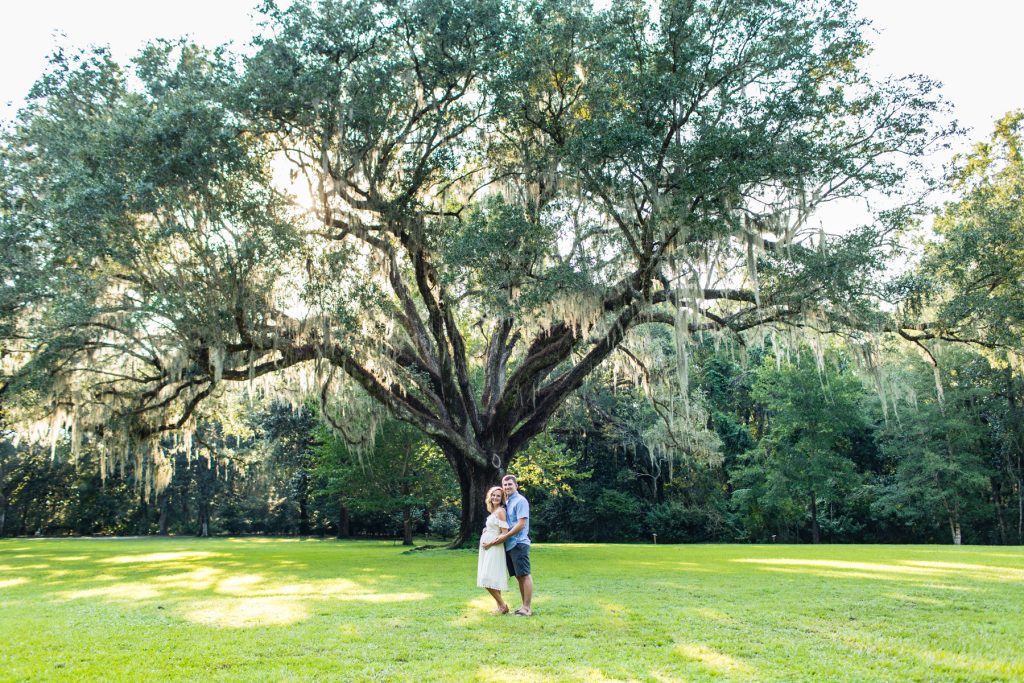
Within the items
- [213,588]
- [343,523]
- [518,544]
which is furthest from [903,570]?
[343,523]

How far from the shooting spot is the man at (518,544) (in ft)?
24.3

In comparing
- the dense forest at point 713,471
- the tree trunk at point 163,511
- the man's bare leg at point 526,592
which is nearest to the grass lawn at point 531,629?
the man's bare leg at point 526,592

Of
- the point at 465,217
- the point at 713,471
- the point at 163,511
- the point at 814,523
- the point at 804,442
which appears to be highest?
the point at 465,217

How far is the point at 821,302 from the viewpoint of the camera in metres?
14.2

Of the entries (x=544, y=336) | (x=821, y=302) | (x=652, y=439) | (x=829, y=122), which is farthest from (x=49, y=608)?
(x=652, y=439)

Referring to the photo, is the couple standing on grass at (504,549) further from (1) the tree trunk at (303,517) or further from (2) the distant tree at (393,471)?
(1) the tree trunk at (303,517)

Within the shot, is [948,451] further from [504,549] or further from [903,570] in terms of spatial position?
[504,549]

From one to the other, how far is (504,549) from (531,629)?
105cm

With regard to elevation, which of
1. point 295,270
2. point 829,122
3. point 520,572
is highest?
point 829,122

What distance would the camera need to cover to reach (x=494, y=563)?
7410 millimetres

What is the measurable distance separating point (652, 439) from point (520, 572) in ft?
62.2

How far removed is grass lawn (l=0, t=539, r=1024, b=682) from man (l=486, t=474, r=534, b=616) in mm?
281

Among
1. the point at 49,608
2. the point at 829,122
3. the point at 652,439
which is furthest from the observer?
the point at 652,439

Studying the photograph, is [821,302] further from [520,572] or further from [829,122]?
[520,572]
